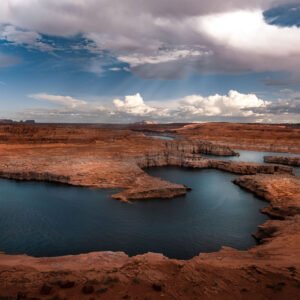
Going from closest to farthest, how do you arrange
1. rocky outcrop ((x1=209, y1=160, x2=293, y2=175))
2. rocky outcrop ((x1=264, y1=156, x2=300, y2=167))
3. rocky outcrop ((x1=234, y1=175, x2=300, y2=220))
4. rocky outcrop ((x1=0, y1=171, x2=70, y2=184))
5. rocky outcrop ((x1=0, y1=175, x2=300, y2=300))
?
rocky outcrop ((x1=0, y1=175, x2=300, y2=300))
rocky outcrop ((x1=234, y1=175, x2=300, y2=220))
rocky outcrop ((x1=0, y1=171, x2=70, y2=184))
rocky outcrop ((x1=209, y1=160, x2=293, y2=175))
rocky outcrop ((x1=264, y1=156, x2=300, y2=167))

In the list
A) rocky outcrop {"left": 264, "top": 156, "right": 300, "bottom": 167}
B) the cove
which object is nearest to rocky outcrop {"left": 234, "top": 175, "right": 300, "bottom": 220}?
the cove

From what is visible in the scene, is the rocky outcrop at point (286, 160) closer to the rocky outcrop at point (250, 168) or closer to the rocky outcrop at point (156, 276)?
the rocky outcrop at point (250, 168)

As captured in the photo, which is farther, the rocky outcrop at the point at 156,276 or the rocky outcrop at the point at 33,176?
the rocky outcrop at the point at 33,176

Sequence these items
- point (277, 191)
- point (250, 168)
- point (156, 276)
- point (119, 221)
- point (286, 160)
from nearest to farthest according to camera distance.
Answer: point (156, 276) < point (119, 221) < point (277, 191) < point (250, 168) < point (286, 160)

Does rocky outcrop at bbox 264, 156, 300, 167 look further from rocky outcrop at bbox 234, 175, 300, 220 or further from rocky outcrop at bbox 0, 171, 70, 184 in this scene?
rocky outcrop at bbox 0, 171, 70, 184

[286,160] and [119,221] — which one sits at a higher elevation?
[286,160]

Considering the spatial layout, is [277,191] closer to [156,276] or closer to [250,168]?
[250,168]

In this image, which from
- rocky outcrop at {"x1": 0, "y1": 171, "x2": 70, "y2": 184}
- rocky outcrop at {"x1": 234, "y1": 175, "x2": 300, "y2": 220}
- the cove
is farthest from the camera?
rocky outcrop at {"x1": 0, "y1": 171, "x2": 70, "y2": 184}

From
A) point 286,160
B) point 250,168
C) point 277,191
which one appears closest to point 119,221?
point 277,191

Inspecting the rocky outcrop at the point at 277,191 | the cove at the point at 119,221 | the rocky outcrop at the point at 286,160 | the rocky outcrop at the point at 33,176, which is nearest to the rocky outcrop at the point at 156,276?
the cove at the point at 119,221
